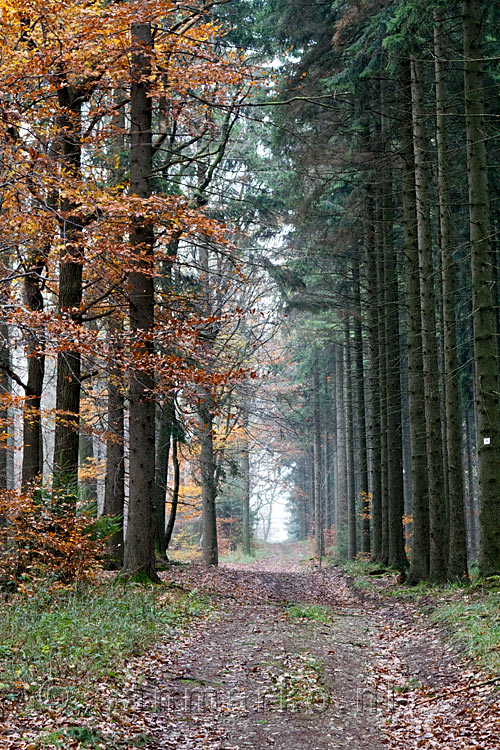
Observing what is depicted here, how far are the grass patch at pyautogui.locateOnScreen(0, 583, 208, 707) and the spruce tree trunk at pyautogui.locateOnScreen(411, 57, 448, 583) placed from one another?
17.1 feet

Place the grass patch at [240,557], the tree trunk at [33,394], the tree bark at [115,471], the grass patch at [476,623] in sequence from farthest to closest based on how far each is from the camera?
the grass patch at [240,557]
the tree bark at [115,471]
the tree trunk at [33,394]
the grass patch at [476,623]

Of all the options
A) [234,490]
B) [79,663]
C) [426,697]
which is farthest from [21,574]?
[234,490]

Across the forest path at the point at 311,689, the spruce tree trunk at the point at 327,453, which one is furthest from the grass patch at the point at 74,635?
the spruce tree trunk at the point at 327,453

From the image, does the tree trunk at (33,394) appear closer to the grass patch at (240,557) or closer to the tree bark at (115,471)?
the tree bark at (115,471)

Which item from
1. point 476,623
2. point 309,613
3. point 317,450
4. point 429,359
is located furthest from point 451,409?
point 317,450

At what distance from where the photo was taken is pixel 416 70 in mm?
14055

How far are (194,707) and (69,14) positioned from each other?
9.31m

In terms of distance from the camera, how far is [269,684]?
729cm

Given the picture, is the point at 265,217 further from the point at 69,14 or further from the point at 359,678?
the point at 359,678

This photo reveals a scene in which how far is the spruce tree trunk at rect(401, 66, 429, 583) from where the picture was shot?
14.5 m

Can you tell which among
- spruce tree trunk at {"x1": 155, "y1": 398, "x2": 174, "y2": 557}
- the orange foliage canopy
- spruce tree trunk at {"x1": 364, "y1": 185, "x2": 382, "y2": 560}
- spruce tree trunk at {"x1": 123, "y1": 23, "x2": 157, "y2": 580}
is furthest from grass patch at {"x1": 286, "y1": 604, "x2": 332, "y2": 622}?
spruce tree trunk at {"x1": 364, "y1": 185, "x2": 382, "y2": 560}

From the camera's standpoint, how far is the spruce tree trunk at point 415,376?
1445 cm

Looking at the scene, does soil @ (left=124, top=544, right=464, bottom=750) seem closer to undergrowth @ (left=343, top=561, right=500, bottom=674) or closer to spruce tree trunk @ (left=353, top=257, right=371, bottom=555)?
undergrowth @ (left=343, top=561, right=500, bottom=674)

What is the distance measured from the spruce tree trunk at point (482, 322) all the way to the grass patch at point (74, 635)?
5.09 m
